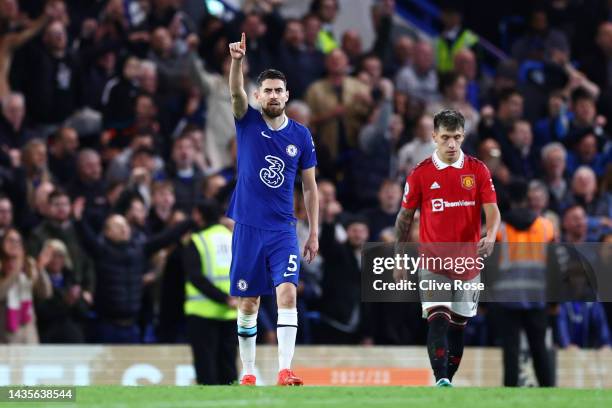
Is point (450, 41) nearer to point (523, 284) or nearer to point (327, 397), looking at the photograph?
point (523, 284)

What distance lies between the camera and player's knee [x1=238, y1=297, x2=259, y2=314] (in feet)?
37.1

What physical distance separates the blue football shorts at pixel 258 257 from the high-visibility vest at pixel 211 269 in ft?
12.1

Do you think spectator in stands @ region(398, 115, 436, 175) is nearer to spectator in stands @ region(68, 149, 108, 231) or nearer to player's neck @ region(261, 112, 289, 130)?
spectator in stands @ region(68, 149, 108, 231)

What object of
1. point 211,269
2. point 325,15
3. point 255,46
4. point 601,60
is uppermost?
point 325,15

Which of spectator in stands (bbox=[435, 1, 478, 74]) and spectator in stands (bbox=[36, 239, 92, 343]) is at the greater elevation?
spectator in stands (bbox=[435, 1, 478, 74])

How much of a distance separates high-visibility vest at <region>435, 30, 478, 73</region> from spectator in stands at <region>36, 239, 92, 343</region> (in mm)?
7585

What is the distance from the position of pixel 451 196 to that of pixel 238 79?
183 cm

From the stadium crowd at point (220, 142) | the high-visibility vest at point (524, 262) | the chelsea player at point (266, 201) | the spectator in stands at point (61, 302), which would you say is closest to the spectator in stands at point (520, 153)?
the stadium crowd at point (220, 142)

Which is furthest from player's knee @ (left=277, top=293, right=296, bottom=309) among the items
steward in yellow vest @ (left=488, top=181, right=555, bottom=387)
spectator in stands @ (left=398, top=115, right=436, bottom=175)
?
spectator in stands @ (left=398, top=115, right=436, bottom=175)

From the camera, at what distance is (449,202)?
11.3m

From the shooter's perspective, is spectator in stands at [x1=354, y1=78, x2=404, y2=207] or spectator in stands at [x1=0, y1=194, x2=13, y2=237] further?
spectator in stands at [x1=354, y1=78, x2=404, y2=207]

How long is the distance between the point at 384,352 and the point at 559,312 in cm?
200

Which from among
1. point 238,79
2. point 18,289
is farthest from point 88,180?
point 238,79

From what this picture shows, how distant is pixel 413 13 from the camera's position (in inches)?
934
